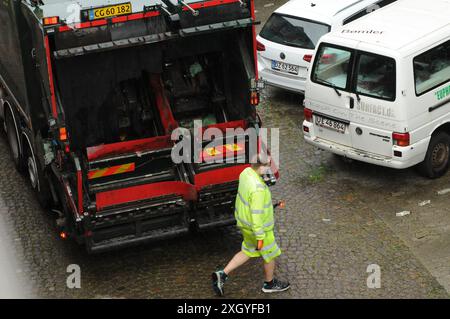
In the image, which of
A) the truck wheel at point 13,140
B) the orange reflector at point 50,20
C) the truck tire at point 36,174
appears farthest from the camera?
the truck wheel at point 13,140

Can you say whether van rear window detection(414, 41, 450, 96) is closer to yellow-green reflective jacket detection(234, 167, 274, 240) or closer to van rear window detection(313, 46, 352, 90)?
van rear window detection(313, 46, 352, 90)

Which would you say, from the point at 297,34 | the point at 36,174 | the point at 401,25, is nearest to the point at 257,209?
Result: the point at 36,174

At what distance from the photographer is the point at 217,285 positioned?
8.85m

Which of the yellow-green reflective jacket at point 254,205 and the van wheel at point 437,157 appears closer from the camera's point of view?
the yellow-green reflective jacket at point 254,205

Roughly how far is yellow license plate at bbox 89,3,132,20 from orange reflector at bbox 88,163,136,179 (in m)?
1.62

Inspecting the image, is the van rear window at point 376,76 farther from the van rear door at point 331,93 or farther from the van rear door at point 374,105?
the van rear door at point 331,93

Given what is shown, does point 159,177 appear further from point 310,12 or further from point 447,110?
point 310,12

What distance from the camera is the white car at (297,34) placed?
1316cm

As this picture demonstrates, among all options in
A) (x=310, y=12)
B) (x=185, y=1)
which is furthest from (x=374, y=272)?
(x=310, y=12)

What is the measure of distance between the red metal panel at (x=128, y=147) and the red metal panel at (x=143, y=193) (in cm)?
50

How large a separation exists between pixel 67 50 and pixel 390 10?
4.88 metres

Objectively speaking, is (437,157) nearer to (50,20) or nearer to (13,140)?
(50,20)

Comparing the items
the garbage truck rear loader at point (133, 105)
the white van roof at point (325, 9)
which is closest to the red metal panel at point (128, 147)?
the garbage truck rear loader at point (133, 105)

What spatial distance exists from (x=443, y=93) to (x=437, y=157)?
0.81 meters
